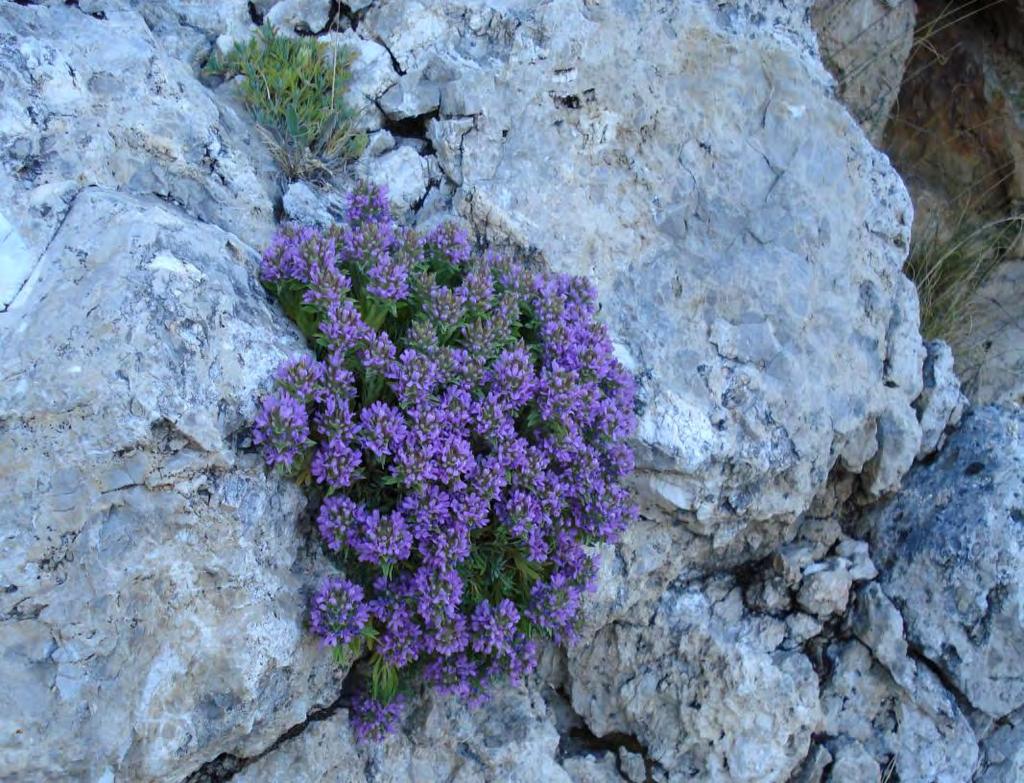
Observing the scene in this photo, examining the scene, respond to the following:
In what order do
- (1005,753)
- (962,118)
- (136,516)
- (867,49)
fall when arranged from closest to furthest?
(136,516), (1005,753), (867,49), (962,118)

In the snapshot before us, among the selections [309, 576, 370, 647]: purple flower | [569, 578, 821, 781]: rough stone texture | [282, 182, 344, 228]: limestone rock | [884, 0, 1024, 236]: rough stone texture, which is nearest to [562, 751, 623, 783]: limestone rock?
[569, 578, 821, 781]: rough stone texture

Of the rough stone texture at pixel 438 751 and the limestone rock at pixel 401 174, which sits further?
the limestone rock at pixel 401 174

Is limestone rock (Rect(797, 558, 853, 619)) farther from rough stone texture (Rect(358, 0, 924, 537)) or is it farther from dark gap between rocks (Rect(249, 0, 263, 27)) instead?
dark gap between rocks (Rect(249, 0, 263, 27))

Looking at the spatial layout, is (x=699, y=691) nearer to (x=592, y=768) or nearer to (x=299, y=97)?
(x=592, y=768)

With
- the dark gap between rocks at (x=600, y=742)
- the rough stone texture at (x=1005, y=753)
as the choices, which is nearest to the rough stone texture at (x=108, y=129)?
the dark gap between rocks at (x=600, y=742)

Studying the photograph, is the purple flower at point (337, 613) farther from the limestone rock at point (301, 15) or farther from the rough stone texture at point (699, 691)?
the limestone rock at point (301, 15)

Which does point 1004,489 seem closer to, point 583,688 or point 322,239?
point 583,688

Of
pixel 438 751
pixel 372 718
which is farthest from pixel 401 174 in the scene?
pixel 438 751
